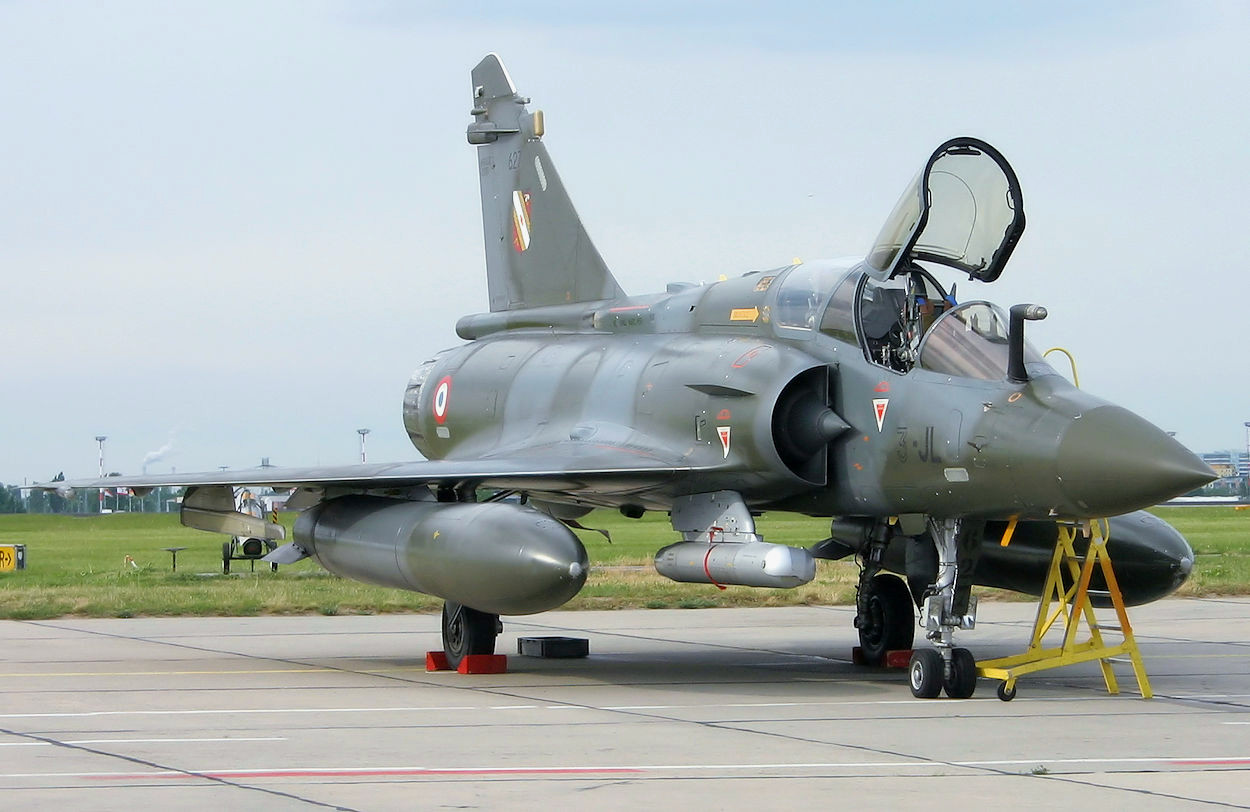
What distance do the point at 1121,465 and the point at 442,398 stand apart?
788 cm

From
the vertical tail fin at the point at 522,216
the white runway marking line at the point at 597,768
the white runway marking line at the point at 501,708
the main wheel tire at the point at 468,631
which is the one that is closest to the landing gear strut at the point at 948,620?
the white runway marking line at the point at 501,708

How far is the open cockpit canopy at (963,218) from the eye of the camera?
40.3 feet

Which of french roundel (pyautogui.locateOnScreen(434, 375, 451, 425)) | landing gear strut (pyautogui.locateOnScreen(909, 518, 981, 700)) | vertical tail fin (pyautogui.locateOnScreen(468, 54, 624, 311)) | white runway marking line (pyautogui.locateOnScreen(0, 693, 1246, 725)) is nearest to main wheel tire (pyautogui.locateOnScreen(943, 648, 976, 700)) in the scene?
landing gear strut (pyautogui.locateOnScreen(909, 518, 981, 700))

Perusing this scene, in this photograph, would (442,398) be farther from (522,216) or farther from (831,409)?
(831,409)

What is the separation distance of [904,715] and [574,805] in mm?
3907

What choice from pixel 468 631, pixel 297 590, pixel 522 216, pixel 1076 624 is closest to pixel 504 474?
pixel 468 631

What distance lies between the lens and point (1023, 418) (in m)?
10.9

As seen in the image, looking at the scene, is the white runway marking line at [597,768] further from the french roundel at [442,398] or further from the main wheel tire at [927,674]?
the french roundel at [442,398]

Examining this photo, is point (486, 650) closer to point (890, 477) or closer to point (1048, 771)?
point (890, 477)

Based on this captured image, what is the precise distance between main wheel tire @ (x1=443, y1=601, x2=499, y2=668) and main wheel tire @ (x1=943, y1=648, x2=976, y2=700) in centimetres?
402

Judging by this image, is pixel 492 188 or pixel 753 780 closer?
pixel 753 780

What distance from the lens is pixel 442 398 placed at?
16.6m

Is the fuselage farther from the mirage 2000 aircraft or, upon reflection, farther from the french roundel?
the french roundel

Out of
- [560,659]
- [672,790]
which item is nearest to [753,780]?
[672,790]
